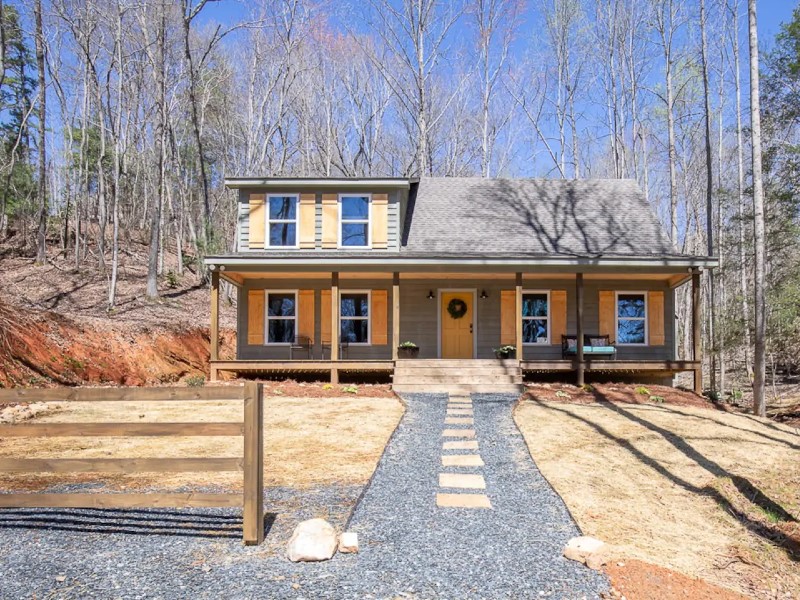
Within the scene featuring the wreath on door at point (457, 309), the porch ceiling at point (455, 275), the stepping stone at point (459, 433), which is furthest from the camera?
the wreath on door at point (457, 309)

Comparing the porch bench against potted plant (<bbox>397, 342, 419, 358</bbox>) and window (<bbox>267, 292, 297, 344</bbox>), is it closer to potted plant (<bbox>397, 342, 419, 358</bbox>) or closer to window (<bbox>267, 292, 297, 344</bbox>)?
potted plant (<bbox>397, 342, 419, 358</bbox>)

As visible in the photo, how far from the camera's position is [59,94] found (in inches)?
971

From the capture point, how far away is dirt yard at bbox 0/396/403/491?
18.6 ft

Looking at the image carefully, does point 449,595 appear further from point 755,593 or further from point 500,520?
point 755,593

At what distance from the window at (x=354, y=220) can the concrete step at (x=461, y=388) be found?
4.26 meters

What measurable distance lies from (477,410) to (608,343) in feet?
20.4

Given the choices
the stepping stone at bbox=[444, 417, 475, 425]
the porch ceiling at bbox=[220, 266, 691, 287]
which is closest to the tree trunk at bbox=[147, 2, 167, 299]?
the porch ceiling at bbox=[220, 266, 691, 287]

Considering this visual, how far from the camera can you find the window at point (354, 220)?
47.7 feet

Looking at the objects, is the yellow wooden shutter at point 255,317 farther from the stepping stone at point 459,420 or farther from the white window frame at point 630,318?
the white window frame at point 630,318

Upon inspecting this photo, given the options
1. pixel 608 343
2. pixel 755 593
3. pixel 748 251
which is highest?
pixel 748 251

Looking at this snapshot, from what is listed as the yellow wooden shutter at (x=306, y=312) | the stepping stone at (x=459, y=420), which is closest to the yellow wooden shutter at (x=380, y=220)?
the yellow wooden shutter at (x=306, y=312)

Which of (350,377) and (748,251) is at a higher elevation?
(748,251)

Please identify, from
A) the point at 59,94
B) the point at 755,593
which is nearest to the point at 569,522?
the point at 755,593

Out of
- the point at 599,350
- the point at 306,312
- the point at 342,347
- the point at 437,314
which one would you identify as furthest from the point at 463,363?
the point at 306,312
